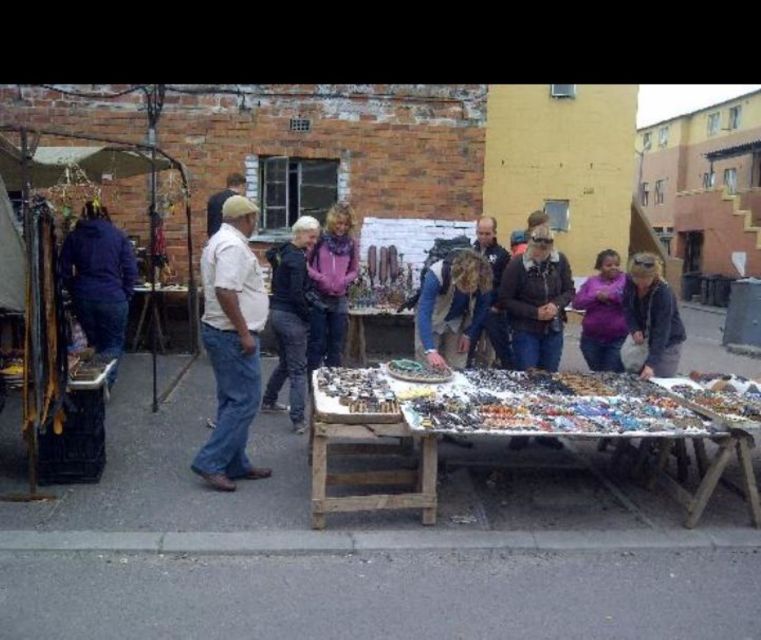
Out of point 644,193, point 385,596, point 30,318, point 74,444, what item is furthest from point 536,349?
point 644,193

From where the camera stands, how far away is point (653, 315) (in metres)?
5.46

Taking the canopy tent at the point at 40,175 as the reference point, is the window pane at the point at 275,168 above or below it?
above

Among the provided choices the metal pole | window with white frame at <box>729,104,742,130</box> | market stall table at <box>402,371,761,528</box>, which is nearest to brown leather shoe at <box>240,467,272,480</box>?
market stall table at <box>402,371,761,528</box>

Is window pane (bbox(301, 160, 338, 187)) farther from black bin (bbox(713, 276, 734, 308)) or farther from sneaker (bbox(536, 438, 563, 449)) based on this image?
black bin (bbox(713, 276, 734, 308))

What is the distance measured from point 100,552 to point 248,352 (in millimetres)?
1437

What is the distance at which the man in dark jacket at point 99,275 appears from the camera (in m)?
6.70

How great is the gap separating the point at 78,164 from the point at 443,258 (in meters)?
3.91

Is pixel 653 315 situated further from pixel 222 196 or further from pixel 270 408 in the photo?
pixel 222 196

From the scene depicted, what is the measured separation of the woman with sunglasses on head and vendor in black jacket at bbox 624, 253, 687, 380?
0.52 meters

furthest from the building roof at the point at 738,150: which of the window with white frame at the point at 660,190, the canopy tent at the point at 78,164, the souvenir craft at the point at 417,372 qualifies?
the souvenir craft at the point at 417,372

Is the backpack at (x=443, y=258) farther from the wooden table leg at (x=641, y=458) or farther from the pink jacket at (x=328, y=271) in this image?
the wooden table leg at (x=641, y=458)

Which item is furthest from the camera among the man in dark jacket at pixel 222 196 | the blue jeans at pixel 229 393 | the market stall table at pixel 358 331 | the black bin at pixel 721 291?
the black bin at pixel 721 291

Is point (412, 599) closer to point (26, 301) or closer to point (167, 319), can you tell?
point (26, 301)

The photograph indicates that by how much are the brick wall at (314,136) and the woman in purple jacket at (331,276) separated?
11.9 ft
